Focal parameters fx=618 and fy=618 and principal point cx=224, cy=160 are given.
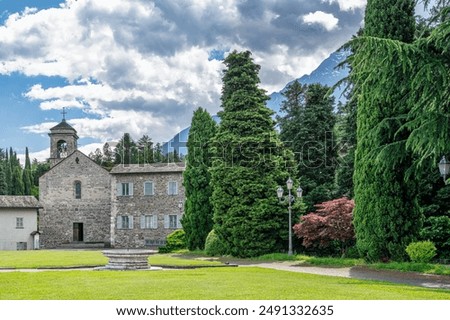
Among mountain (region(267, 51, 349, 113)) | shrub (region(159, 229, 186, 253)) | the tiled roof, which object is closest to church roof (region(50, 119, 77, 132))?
the tiled roof

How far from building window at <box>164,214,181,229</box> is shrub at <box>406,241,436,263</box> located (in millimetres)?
25706

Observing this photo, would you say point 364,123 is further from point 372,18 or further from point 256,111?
point 256,111

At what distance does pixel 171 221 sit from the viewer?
4212 cm

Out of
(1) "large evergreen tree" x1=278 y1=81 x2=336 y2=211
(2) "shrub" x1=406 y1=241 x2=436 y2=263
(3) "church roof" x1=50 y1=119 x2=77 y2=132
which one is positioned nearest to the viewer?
(2) "shrub" x1=406 y1=241 x2=436 y2=263

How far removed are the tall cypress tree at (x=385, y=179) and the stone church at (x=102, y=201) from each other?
24.1 meters

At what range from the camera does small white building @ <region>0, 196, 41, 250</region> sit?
4206cm

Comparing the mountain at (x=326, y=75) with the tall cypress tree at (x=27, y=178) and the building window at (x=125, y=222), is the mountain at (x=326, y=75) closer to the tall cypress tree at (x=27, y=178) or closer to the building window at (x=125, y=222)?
the building window at (x=125, y=222)

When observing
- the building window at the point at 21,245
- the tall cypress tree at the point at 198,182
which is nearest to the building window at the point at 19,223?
the building window at the point at 21,245

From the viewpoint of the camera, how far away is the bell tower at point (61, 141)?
4459 centimetres

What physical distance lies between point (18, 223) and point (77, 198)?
4531mm

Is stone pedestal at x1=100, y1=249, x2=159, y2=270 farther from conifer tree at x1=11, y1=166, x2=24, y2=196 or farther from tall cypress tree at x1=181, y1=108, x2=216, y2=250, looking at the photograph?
conifer tree at x1=11, y1=166, x2=24, y2=196

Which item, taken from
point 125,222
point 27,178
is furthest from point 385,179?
point 27,178

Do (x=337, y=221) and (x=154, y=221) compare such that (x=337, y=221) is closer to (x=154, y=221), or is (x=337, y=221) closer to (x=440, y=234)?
(x=440, y=234)

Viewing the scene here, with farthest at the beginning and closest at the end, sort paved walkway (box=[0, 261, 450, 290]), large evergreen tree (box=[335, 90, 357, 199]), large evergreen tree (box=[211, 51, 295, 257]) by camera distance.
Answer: large evergreen tree (box=[335, 90, 357, 199])
large evergreen tree (box=[211, 51, 295, 257])
paved walkway (box=[0, 261, 450, 290])
